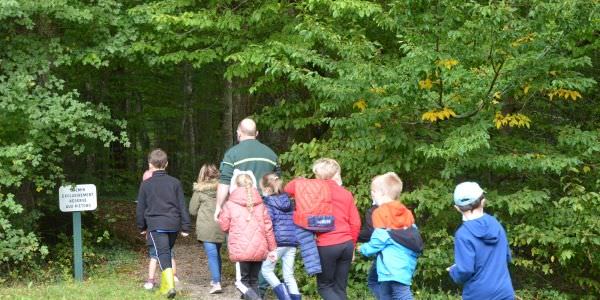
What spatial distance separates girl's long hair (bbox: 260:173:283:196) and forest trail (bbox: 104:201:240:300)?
2.09 metres

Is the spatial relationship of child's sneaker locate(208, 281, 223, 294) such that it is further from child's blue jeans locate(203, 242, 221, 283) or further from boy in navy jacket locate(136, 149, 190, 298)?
boy in navy jacket locate(136, 149, 190, 298)

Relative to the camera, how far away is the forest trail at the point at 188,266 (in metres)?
9.44

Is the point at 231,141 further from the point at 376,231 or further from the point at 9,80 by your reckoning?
the point at 376,231

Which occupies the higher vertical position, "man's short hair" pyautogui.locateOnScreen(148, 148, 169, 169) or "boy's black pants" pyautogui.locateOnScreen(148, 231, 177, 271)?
"man's short hair" pyautogui.locateOnScreen(148, 148, 169, 169)

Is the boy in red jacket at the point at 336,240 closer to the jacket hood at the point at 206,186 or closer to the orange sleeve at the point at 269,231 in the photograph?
the orange sleeve at the point at 269,231

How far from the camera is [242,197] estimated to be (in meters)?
7.50

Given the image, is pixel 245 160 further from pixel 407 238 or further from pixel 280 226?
pixel 407 238

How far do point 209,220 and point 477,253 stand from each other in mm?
4908

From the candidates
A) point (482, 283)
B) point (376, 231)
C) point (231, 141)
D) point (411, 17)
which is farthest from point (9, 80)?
point (231, 141)

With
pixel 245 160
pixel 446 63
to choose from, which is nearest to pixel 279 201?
pixel 245 160

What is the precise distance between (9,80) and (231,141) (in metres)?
11.8

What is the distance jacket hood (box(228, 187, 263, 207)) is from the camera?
7.50m

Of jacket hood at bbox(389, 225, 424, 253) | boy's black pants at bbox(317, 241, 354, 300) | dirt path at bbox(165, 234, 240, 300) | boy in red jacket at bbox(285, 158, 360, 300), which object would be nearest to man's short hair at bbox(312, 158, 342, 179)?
boy in red jacket at bbox(285, 158, 360, 300)

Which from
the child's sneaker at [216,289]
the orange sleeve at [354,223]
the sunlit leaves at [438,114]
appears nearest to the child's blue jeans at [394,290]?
the orange sleeve at [354,223]
